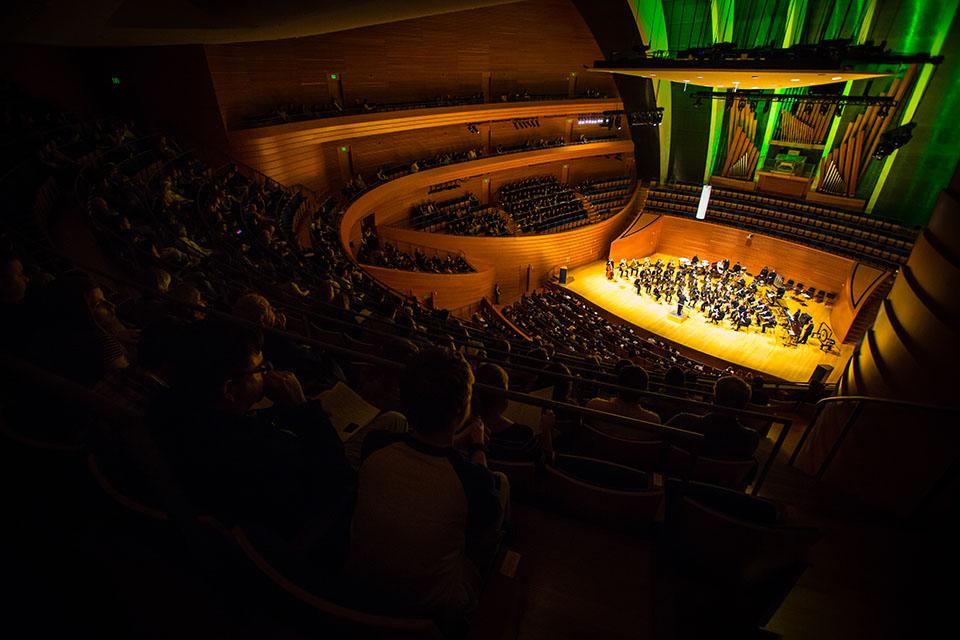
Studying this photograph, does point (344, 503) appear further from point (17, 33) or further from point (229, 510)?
point (17, 33)

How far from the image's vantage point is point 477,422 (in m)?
2.19

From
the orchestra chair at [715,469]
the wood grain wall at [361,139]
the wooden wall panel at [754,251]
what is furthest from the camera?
the wooden wall panel at [754,251]

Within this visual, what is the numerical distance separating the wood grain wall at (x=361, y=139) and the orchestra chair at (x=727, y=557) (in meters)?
12.6

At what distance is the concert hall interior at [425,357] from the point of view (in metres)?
1.43

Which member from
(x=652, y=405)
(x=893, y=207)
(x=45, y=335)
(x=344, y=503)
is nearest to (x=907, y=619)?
(x=652, y=405)

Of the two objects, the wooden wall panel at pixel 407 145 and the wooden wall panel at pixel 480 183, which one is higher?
the wooden wall panel at pixel 407 145

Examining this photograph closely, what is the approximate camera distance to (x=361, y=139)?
51.0ft

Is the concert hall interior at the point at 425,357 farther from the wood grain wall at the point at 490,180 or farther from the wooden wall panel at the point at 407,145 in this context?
the wood grain wall at the point at 490,180

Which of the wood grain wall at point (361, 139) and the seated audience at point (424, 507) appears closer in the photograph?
the seated audience at point (424, 507)

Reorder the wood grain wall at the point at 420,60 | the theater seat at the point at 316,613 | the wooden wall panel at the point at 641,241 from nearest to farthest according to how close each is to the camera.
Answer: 1. the theater seat at the point at 316,613
2. the wood grain wall at the point at 420,60
3. the wooden wall panel at the point at 641,241

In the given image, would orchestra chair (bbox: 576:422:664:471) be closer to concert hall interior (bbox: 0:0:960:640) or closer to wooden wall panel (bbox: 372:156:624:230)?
concert hall interior (bbox: 0:0:960:640)

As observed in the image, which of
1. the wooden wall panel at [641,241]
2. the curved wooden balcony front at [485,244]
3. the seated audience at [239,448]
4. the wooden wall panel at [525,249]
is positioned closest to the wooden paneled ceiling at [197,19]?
the curved wooden balcony front at [485,244]

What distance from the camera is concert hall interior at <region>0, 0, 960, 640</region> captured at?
143cm

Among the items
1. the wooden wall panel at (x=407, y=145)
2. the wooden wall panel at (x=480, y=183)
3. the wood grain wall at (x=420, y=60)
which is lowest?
the wooden wall panel at (x=480, y=183)
